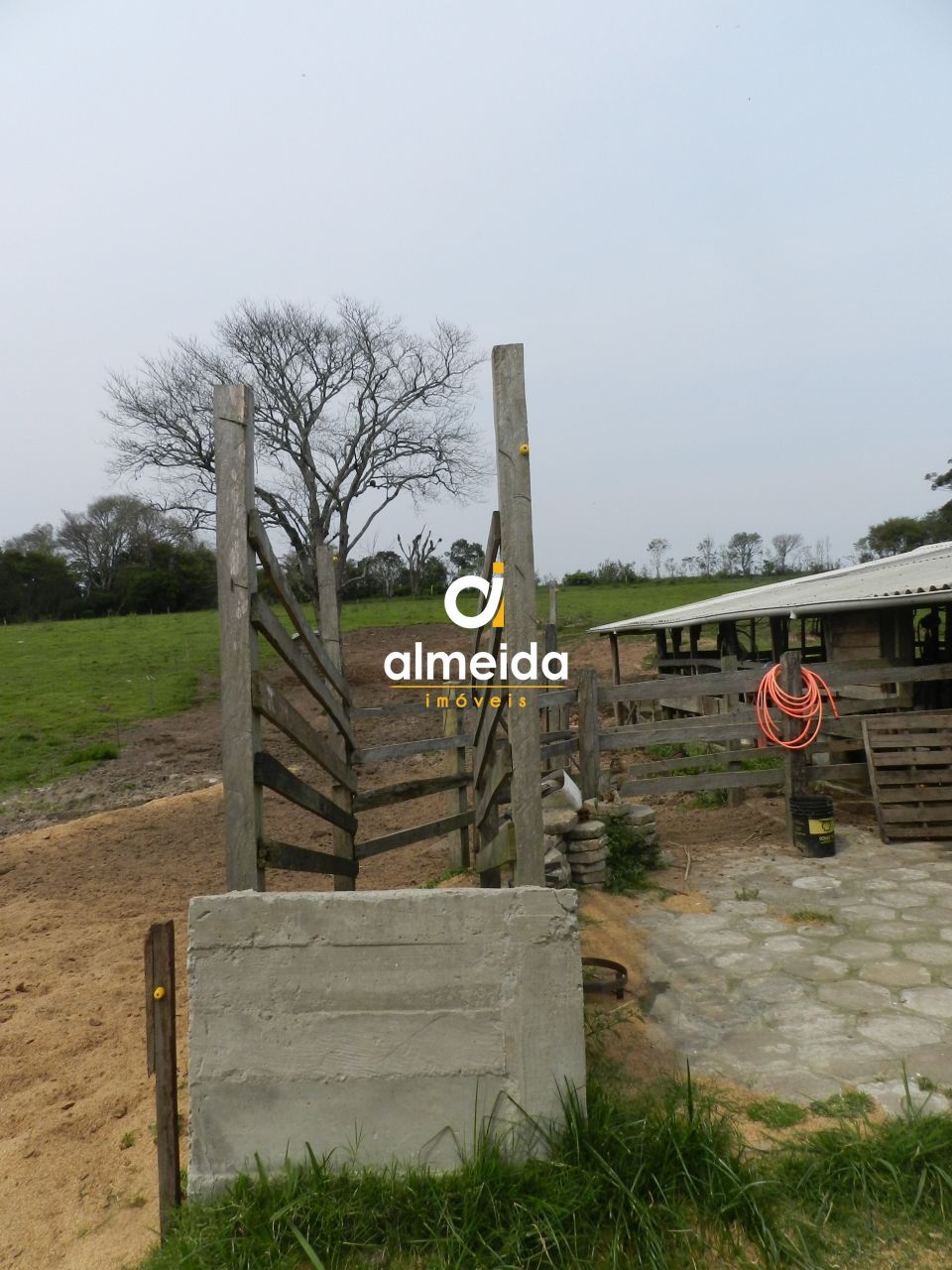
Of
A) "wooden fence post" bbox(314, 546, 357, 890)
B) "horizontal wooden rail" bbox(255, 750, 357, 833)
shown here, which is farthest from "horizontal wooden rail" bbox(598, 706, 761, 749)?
"horizontal wooden rail" bbox(255, 750, 357, 833)

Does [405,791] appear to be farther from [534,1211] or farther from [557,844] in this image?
[534,1211]

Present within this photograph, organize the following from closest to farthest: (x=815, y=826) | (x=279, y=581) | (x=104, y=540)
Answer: (x=279, y=581) < (x=815, y=826) < (x=104, y=540)

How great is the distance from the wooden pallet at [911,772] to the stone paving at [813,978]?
23.6 inches

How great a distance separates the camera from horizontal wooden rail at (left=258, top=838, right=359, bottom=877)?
2949mm

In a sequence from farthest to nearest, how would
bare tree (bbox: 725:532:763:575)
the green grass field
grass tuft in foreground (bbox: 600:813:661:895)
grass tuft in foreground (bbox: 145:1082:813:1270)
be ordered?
bare tree (bbox: 725:532:763:575) < the green grass field < grass tuft in foreground (bbox: 600:813:661:895) < grass tuft in foreground (bbox: 145:1082:813:1270)

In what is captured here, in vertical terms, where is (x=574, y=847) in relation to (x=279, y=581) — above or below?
below

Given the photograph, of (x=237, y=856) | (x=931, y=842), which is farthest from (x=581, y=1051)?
(x=931, y=842)

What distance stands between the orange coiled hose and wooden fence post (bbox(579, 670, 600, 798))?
1.46 m

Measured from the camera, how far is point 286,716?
314 centimetres

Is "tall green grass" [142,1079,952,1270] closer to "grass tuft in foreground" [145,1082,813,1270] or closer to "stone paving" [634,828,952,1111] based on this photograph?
"grass tuft in foreground" [145,1082,813,1270]

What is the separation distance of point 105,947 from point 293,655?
2.98 meters

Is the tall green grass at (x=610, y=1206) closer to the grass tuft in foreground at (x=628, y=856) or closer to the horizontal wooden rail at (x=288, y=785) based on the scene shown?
the horizontal wooden rail at (x=288, y=785)

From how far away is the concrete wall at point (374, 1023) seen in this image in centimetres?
239

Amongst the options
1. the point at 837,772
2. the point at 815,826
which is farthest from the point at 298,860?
the point at 837,772
